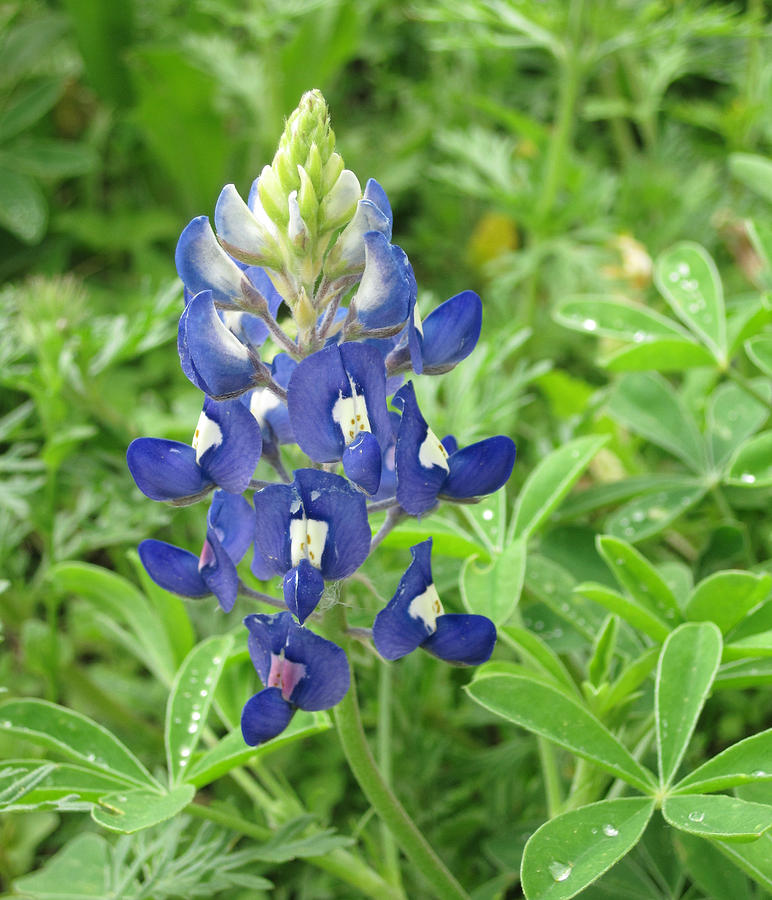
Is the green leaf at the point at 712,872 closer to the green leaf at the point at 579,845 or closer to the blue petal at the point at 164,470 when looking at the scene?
the green leaf at the point at 579,845

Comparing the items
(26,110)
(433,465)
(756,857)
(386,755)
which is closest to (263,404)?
(433,465)

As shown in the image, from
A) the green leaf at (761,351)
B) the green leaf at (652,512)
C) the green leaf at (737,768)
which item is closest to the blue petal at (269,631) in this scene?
the green leaf at (737,768)

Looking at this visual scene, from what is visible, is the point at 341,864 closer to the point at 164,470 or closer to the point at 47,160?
the point at 164,470

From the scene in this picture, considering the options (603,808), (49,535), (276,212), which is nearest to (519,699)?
(603,808)

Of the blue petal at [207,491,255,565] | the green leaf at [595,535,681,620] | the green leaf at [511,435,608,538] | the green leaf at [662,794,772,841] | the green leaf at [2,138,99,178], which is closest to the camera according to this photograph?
the green leaf at [662,794,772,841]

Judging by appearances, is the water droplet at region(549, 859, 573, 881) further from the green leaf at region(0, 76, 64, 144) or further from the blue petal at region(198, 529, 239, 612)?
the green leaf at region(0, 76, 64, 144)

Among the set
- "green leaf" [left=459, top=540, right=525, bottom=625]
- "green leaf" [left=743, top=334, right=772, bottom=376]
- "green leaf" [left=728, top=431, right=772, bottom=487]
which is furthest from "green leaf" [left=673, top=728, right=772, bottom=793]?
"green leaf" [left=743, top=334, right=772, bottom=376]
